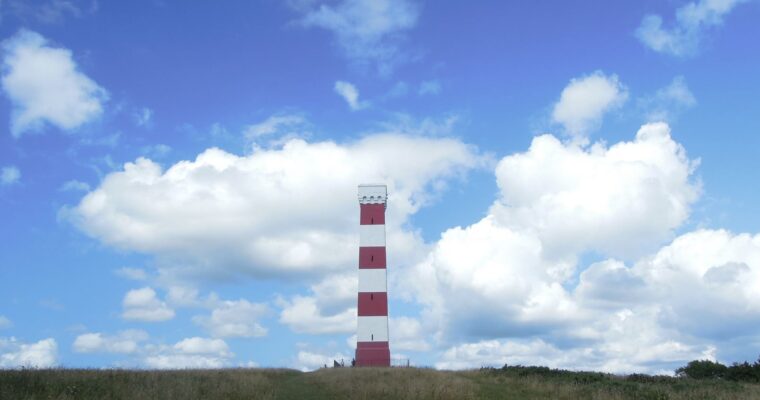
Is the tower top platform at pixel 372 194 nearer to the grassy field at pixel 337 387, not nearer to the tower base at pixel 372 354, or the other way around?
the tower base at pixel 372 354

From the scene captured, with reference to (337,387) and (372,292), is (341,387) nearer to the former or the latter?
(337,387)

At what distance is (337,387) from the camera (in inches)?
921

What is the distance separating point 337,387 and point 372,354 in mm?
17042

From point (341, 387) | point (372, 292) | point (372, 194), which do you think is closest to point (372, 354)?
point (372, 292)

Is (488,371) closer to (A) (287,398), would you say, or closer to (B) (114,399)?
(A) (287,398)

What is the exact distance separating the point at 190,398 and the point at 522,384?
535 inches

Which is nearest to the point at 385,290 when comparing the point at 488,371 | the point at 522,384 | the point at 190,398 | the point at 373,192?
the point at 373,192

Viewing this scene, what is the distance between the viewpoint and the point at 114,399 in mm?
17016

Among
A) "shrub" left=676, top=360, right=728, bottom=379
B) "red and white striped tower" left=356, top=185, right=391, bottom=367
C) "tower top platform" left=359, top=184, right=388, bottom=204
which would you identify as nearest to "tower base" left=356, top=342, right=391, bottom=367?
"red and white striped tower" left=356, top=185, right=391, bottom=367

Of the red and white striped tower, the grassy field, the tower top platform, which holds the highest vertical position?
the tower top platform

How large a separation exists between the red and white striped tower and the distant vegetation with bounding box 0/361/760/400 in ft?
38.6

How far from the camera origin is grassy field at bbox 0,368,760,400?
17.7 metres

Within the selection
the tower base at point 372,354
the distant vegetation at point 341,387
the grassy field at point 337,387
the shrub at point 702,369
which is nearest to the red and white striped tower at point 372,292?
the tower base at point 372,354

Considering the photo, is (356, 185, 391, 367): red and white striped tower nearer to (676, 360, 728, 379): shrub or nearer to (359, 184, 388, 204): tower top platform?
(359, 184, 388, 204): tower top platform
